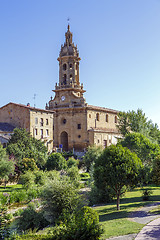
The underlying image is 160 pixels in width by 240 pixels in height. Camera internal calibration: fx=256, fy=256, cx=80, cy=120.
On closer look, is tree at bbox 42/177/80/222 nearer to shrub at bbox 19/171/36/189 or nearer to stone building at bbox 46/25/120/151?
shrub at bbox 19/171/36/189

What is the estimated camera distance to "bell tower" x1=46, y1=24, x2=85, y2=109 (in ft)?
181

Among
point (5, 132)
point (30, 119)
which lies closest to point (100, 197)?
point (5, 132)

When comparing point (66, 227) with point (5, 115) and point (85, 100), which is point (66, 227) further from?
point (85, 100)

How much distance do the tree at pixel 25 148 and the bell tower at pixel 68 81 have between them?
18183 mm

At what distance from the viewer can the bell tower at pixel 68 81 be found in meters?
55.2

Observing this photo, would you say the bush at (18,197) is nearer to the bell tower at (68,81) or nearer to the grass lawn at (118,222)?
the grass lawn at (118,222)

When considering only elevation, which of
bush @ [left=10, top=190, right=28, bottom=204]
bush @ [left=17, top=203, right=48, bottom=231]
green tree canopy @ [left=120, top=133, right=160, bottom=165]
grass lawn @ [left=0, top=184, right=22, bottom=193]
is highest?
green tree canopy @ [left=120, top=133, right=160, bottom=165]

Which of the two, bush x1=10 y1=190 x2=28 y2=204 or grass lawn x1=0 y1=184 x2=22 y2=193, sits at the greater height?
grass lawn x1=0 y1=184 x2=22 y2=193

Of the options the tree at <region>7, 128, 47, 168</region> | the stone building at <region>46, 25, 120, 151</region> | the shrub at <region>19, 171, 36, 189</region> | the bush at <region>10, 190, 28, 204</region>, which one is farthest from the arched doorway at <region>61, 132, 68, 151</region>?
the bush at <region>10, 190, 28, 204</region>

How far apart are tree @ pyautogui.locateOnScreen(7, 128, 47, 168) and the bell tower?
18183 mm

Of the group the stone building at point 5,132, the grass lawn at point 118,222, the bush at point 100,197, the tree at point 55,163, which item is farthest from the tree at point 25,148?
the grass lawn at point 118,222

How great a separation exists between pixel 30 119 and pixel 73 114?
13.4m

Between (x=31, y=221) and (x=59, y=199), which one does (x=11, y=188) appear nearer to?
(x=31, y=221)

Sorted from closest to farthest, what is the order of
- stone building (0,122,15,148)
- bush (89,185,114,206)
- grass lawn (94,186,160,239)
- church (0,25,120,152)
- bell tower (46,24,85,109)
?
grass lawn (94,186,160,239) < bush (89,185,114,206) < stone building (0,122,15,148) < church (0,25,120,152) < bell tower (46,24,85,109)
